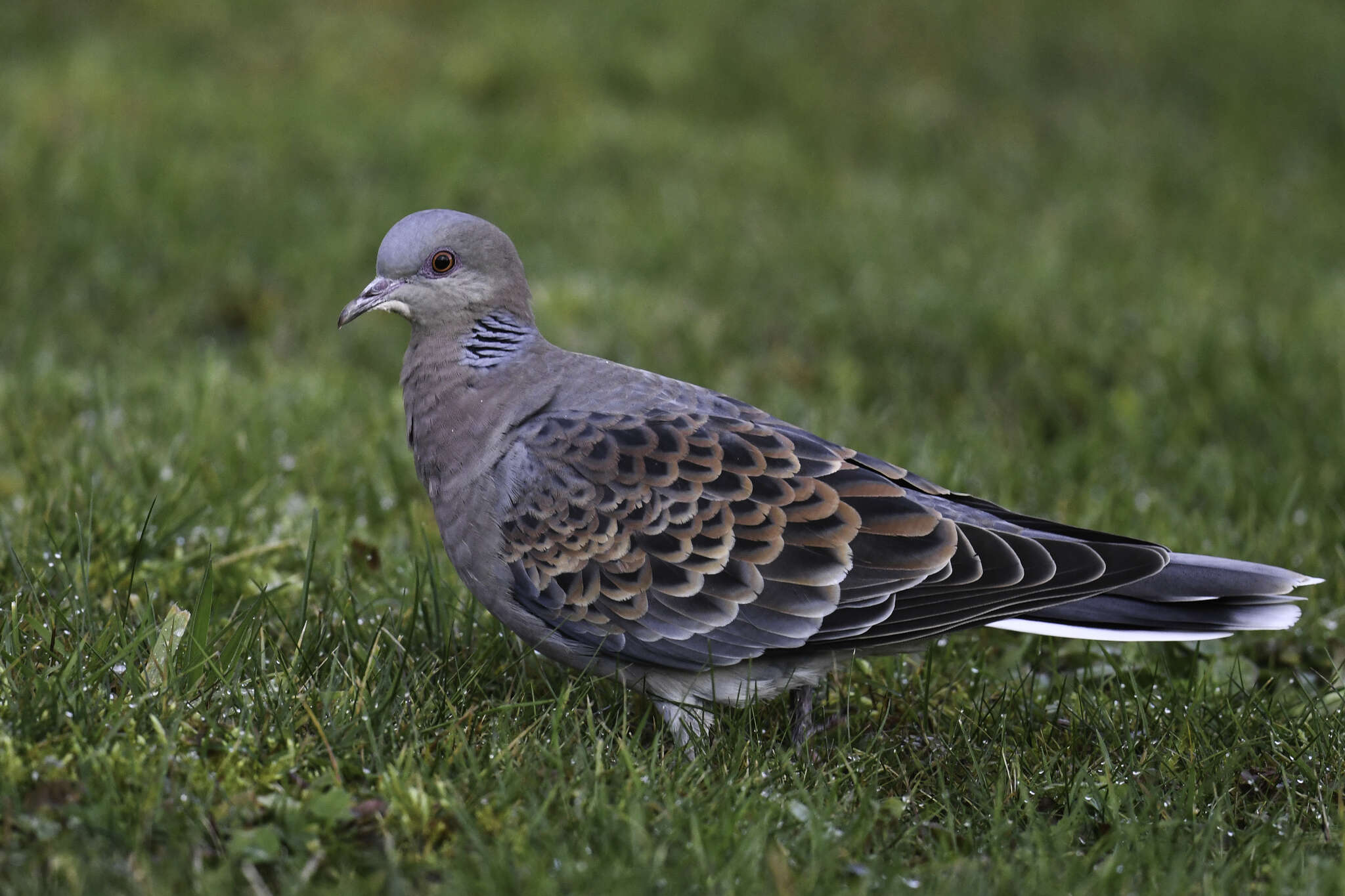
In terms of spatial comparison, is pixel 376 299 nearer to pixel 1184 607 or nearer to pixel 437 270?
pixel 437 270

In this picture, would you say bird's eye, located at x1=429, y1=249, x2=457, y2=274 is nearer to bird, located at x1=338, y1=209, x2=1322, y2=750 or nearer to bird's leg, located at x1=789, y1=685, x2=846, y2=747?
bird, located at x1=338, y1=209, x2=1322, y2=750

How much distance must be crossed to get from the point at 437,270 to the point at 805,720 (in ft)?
5.10

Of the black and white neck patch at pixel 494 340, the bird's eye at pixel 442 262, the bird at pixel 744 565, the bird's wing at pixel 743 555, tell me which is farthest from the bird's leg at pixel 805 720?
the bird's eye at pixel 442 262

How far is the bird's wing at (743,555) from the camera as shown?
3.17 m

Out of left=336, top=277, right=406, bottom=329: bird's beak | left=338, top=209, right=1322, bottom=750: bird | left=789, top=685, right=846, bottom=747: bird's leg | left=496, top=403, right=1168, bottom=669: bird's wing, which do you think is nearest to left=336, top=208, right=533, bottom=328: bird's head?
left=336, top=277, right=406, bottom=329: bird's beak

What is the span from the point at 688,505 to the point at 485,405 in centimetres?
64

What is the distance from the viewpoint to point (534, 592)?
3238mm

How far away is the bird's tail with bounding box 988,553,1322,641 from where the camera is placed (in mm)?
3219

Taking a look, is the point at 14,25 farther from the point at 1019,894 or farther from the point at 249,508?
the point at 1019,894

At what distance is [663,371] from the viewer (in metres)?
6.40

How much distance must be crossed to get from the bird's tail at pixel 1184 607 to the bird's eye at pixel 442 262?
67.8 inches

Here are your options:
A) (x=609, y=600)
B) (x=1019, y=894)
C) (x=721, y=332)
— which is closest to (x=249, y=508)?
(x=609, y=600)

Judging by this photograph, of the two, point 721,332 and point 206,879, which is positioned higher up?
point 721,332

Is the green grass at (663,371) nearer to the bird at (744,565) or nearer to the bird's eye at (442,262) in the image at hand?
the bird at (744,565)
